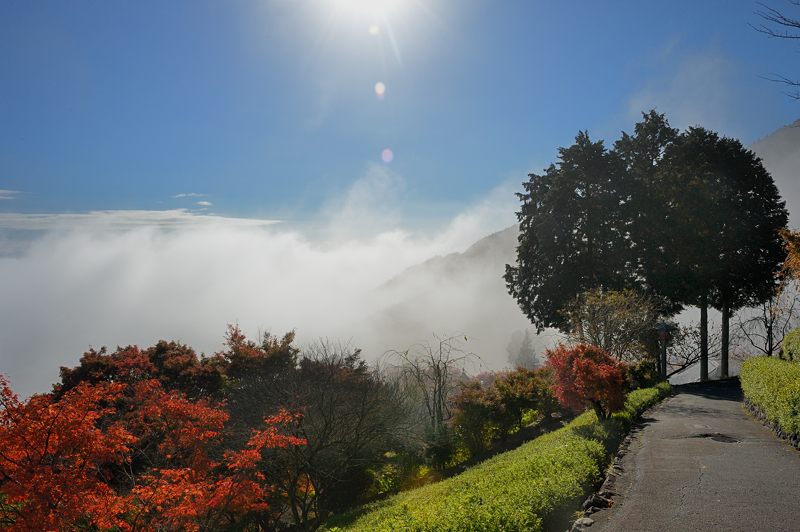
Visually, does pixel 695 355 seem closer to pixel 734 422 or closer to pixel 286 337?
pixel 734 422

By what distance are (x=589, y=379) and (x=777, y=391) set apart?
14.1ft

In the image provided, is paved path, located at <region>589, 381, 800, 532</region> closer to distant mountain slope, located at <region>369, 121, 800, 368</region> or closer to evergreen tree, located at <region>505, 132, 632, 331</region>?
evergreen tree, located at <region>505, 132, 632, 331</region>

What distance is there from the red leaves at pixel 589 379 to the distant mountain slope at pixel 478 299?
362ft

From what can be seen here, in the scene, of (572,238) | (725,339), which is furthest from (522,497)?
(725,339)

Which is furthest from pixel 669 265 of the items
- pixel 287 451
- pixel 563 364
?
pixel 287 451

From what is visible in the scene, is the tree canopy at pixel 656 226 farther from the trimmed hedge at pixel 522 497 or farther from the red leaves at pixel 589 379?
the trimmed hedge at pixel 522 497

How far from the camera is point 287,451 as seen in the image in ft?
46.6

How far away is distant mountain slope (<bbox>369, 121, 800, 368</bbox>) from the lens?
138 m

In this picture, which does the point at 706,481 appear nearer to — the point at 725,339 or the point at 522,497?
the point at 522,497

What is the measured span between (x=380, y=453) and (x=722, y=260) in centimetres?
2352

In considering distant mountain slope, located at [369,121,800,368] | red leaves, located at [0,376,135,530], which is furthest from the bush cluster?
distant mountain slope, located at [369,121,800,368]

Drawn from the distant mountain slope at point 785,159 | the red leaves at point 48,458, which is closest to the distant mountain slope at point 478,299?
the distant mountain slope at point 785,159

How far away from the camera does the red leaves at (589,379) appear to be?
45.6 feet

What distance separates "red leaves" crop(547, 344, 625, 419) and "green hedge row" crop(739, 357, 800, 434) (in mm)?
3482
